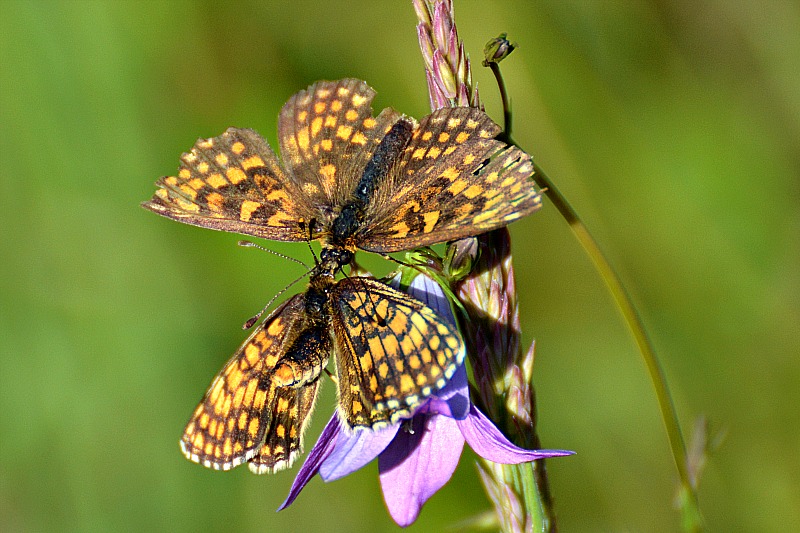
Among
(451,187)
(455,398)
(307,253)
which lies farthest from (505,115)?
(307,253)

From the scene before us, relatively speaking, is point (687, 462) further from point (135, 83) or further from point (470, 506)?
point (135, 83)

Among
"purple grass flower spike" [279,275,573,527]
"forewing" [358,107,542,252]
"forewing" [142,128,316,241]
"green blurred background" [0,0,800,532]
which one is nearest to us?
"forewing" [358,107,542,252]

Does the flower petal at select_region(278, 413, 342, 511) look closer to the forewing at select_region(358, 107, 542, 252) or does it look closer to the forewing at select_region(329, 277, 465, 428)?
the forewing at select_region(329, 277, 465, 428)

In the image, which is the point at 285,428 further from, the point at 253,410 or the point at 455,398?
the point at 455,398

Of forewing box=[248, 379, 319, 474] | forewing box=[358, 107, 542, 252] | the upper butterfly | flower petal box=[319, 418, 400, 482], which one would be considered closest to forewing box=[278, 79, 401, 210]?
the upper butterfly

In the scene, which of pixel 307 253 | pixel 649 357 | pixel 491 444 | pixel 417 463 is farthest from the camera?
pixel 307 253

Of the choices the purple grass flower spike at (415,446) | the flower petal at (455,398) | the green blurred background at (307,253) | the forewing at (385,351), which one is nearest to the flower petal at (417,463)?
the purple grass flower spike at (415,446)

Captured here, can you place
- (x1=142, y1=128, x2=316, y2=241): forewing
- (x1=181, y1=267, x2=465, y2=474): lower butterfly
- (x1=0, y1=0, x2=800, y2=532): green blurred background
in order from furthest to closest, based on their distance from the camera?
(x1=0, y1=0, x2=800, y2=532): green blurred background < (x1=142, y1=128, x2=316, y2=241): forewing < (x1=181, y1=267, x2=465, y2=474): lower butterfly
